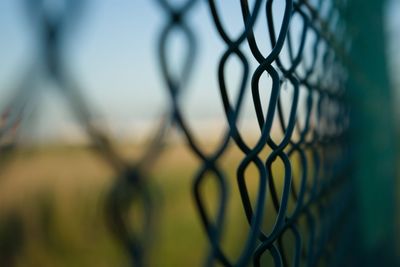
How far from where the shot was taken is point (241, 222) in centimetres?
268

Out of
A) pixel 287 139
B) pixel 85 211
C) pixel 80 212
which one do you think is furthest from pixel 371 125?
pixel 85 211

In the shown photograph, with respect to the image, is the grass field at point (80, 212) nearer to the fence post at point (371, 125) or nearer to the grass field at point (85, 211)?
the grass field at point (85, 211)

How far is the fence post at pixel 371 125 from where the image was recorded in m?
1.34

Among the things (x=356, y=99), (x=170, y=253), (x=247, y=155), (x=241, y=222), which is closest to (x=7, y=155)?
(x=247, y=155)

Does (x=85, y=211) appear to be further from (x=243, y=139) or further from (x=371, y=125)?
(x=371, y=125)

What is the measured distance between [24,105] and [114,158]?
2.7 inches

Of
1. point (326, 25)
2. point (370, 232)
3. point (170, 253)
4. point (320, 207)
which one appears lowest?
point (170, 253)

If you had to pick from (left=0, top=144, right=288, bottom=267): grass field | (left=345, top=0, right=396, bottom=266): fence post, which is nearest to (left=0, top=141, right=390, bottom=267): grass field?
(left=0, top=144, right=288, bottom=267): grass field

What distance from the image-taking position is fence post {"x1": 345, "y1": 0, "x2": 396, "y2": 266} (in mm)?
1336

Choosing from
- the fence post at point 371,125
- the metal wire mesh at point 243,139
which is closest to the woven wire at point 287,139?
the metal wire mesh at point 243,139

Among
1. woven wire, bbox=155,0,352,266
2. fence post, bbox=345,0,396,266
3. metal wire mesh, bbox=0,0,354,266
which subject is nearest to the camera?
metal wire mesh, bbox=0,0,354,266

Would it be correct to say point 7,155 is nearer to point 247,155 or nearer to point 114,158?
point 114,158

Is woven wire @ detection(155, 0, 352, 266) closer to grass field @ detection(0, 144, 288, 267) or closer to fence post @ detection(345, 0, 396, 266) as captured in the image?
grass field @ detection(0, 144, 288, 267)

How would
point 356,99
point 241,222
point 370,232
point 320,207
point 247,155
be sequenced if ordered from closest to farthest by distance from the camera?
point 247,155, point 320,207, point 356,99, point 370,232, point 241,222
